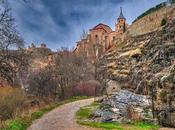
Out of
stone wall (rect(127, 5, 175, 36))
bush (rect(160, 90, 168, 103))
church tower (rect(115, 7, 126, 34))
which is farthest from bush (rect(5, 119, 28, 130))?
church tower (rect(115, 7, 126, 34))

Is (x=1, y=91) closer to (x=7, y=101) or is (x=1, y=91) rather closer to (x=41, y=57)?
(x=7, y=101)

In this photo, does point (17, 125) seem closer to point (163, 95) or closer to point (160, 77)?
point (163, 95)

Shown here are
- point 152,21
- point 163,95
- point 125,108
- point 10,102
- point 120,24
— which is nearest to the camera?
point 163,95

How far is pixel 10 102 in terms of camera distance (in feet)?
101

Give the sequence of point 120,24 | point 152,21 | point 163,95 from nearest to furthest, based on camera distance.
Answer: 1. point 163,95
2. point 152,21
3. point 120,24

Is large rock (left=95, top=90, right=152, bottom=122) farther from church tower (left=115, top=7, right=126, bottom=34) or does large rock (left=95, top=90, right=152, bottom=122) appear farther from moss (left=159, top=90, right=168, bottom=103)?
church tower (left=115, top=7, right=126, bottom=34)

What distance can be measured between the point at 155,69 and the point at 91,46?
231 ft

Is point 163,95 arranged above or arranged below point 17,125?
above

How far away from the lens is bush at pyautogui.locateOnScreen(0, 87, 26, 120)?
29266 mm

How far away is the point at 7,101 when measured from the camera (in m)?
30.6

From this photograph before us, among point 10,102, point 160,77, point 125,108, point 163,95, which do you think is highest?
point 160,77

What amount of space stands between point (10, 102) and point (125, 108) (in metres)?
9.51

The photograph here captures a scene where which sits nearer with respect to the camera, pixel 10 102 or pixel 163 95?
pixel 163 95

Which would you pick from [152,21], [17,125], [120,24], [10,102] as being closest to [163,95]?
[17,125]
